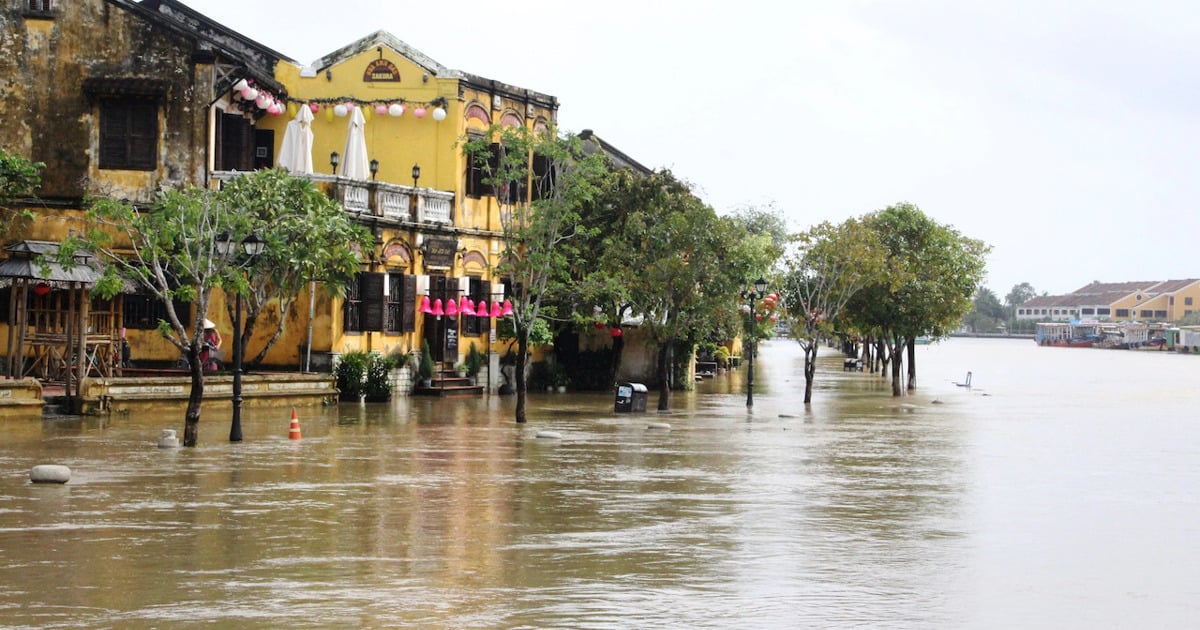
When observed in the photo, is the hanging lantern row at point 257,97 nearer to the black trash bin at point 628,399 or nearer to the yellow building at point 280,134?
the yellow building at point 280,134

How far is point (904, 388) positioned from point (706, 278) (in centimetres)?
2781

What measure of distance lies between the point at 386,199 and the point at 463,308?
14.2 ft

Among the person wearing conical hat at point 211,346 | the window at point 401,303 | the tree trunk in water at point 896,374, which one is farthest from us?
the tree trunk in water at point 896,374

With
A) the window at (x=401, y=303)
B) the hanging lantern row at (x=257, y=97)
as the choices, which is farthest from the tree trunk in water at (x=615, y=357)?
the hanging lantern row at (x=257, y=97)

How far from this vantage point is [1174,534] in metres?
18.2

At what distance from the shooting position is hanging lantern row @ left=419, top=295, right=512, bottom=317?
141ft

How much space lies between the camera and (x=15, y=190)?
116ft

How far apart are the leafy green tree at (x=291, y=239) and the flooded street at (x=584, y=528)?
3.55 metres

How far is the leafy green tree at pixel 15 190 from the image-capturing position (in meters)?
35.2

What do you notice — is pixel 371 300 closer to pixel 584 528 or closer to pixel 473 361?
pixel 473 361

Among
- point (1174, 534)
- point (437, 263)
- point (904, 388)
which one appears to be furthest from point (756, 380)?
point (1174, 534)

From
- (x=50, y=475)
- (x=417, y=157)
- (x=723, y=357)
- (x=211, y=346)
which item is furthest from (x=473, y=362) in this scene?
(x=723, y=357)

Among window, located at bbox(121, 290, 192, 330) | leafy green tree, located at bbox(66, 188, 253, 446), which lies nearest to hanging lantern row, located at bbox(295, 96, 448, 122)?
window, located at bbox(121, 290, 192, 330)

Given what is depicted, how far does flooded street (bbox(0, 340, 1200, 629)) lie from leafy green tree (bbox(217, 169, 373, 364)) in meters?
3.55
